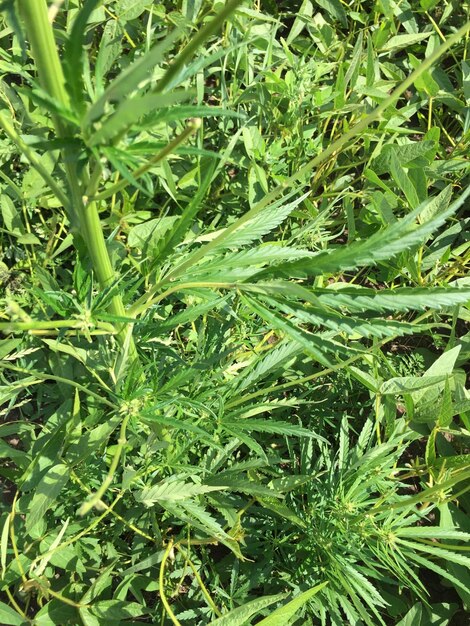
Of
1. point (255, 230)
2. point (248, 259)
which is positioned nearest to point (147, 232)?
point (255, 230)

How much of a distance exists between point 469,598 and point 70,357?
102 centimetres

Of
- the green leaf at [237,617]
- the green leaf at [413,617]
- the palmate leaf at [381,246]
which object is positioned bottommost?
the green leaf at [413,617]

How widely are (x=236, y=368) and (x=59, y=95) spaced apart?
0.75 meters

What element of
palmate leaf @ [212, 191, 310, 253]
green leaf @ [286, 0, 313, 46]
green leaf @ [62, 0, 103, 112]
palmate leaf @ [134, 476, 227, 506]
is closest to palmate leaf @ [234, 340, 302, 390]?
palmate leaf @ [134, 476, 227, 506]

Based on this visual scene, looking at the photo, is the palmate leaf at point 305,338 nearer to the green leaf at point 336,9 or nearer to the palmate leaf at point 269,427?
the palmate leaf at point 269,427

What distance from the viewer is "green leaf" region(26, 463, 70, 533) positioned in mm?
971

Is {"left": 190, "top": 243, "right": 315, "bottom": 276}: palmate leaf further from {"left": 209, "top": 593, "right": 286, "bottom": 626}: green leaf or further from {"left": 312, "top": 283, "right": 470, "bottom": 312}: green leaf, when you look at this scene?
{"left": 209, "top": 593, "right": 286, "bottom": 626}: green leaf

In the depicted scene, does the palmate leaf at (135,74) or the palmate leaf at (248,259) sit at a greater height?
the palmate leaf at (135,74)

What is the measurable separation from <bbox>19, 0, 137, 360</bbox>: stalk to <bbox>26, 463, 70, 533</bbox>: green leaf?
456 millimetres

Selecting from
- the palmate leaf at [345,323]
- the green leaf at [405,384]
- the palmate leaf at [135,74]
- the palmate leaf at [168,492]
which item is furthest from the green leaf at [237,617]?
the palmate leaf at [135,74]

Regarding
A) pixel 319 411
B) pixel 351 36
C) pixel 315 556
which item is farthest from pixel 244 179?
pixel 315 556

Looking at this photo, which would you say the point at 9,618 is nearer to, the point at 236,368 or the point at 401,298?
the point at 236,368

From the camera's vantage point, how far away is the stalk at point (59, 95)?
47 cm

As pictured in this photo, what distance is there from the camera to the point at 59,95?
1.70ft
